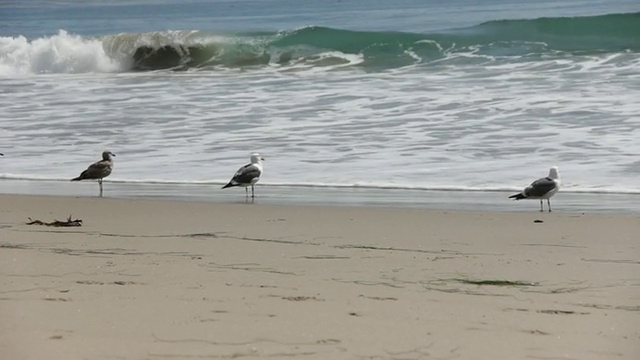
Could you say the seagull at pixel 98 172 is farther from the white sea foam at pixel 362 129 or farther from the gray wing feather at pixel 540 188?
the gray wing feather at pixel 540 188

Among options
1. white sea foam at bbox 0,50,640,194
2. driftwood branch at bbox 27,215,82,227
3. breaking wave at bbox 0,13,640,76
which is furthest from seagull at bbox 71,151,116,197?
breaking wave at bbox 0,13,640,76

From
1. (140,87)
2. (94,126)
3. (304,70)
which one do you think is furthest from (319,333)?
(304,70)

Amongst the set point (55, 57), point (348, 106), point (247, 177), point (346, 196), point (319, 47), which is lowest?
point (346, 196)

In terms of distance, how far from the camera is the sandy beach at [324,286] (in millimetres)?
3871

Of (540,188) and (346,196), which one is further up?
(540,188)

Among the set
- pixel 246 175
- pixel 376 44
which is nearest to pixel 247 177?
pixel 246 175

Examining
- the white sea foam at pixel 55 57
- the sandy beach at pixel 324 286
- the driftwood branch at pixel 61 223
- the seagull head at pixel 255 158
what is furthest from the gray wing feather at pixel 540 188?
the white sea foam at pixel 55 57

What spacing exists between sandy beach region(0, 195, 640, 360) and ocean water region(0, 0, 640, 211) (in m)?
1.35

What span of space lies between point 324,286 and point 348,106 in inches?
355

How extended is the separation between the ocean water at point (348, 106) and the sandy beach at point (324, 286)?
1346mm

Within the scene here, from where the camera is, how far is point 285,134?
38.1 ft

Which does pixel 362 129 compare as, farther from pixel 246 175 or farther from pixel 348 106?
pixel 246 175

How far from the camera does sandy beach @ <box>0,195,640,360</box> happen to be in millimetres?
3871

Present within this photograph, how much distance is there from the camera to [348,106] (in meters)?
13.8
